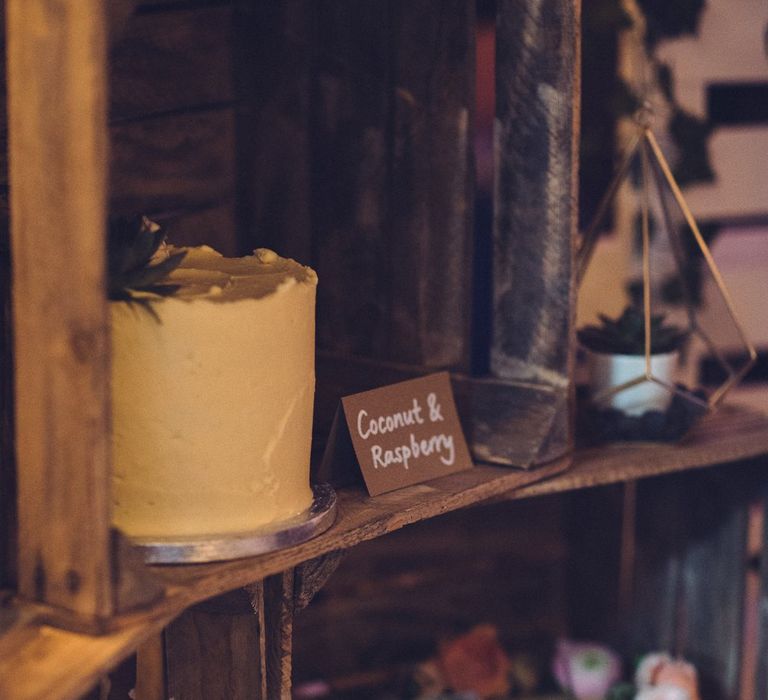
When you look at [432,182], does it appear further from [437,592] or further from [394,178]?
[437,592]

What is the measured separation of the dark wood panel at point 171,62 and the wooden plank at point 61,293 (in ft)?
2.23

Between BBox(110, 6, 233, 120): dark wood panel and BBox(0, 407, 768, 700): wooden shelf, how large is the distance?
0.70m

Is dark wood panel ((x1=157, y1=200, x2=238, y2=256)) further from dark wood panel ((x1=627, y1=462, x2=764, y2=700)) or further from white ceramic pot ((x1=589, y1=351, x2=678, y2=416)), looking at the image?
dark wood panel ((x1=627, y1=462, x2=764, y2=700))

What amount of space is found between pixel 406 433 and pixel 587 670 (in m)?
0.85

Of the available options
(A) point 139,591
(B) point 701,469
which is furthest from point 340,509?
(B) point 701,469

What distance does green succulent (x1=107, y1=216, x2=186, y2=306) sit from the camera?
1216mm

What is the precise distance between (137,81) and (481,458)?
29.7 inches

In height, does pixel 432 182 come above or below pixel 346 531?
above

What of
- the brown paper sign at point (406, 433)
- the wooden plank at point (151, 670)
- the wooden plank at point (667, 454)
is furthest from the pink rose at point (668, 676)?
the wooden plank at point (151, 670)

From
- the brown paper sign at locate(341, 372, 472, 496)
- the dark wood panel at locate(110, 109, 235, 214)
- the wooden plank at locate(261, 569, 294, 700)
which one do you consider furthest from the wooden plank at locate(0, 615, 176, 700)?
the dark wood panel at locate(110, 109, 235, 214)

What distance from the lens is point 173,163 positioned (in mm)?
1855

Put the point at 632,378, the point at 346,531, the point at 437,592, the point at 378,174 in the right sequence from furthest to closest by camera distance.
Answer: the point at 437,592
the point at 632,378
the point at 378,174
the point at 346,531

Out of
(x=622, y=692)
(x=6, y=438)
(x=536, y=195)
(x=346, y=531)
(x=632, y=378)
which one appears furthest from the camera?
(x=622, y=692)

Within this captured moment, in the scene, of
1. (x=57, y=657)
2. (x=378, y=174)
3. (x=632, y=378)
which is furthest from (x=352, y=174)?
(x=57, y=657)
